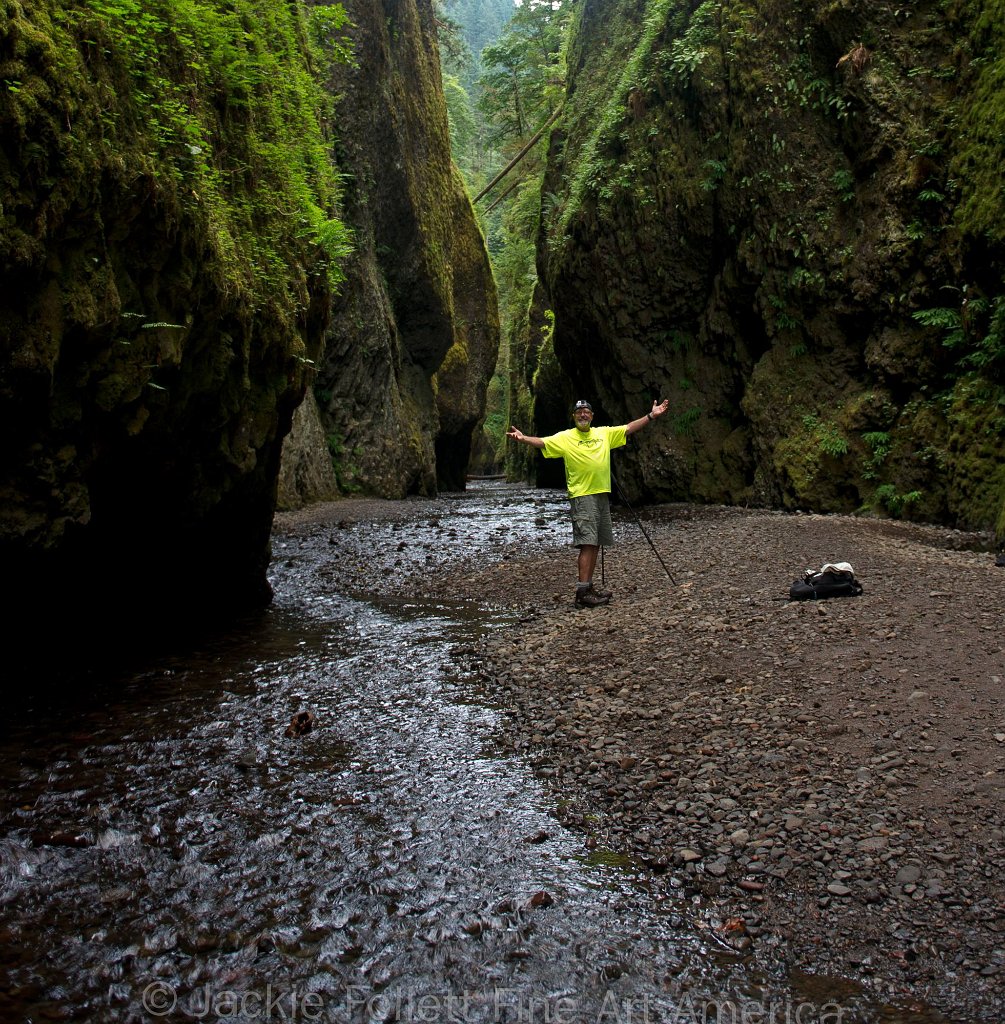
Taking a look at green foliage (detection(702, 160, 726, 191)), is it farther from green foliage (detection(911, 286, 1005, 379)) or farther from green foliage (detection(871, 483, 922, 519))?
green foliage (detection(871, 483, 922, 519))

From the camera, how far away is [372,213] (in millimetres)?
29625

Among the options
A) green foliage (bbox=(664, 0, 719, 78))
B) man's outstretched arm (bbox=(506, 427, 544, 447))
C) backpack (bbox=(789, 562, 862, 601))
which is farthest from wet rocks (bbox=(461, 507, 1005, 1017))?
green foliage (bbox=(664, 0, 719, 78))

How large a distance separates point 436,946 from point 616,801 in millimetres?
1564

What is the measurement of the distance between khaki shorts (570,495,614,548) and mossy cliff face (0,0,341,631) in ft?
12.3

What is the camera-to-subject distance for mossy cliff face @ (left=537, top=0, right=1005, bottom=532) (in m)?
12.8

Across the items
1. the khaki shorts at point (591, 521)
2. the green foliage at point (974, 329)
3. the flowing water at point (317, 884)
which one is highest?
the green foliage at point (974, 329)

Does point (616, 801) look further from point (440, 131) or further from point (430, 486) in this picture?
point (440, 131)

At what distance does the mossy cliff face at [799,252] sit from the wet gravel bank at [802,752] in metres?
5.03

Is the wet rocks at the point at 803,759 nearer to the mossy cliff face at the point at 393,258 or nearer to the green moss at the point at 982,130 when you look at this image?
the green moss at the point at 982,130

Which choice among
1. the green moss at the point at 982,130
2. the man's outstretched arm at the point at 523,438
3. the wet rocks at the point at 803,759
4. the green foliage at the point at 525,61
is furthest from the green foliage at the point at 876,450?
the green foliage at the point at 525,61

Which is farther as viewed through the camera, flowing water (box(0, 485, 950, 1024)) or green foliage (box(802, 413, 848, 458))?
green foliage (box(802, 413, 848, 458))

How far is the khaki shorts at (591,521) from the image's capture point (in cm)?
939

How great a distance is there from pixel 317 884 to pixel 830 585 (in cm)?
586

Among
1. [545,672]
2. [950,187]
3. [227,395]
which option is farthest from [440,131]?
→ [545,672]
